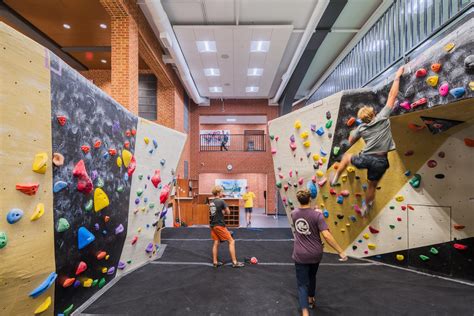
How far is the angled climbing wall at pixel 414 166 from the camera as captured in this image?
280 cm

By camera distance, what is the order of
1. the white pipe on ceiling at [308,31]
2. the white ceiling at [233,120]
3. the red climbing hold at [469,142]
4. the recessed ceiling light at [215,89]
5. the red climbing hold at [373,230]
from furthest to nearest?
1. the white ceiling at [233,120]
2. the recessed ceiling light at [215,89]
3. the white pipe on ceiling at [308,31]
4. the red climbing hold at [373,230]
5. the red climbing hold at [469,142]

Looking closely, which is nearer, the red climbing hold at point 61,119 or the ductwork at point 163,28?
the red climbing hold at point 61,119

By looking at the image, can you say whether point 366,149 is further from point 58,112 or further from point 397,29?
point 58,112

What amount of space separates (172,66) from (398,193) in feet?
27.3

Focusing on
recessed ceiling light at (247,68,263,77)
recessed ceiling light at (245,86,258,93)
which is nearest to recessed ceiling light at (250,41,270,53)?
recessed ceiling light at (247,68,263,77)

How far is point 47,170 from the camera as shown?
2.29 m

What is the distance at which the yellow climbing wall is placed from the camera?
6.20 ft

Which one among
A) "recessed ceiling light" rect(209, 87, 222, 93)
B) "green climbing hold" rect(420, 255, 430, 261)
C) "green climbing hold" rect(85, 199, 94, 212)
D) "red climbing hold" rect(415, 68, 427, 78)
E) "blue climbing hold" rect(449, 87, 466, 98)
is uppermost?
"recessed ceiling light" rect(209, 87, 222, 93)

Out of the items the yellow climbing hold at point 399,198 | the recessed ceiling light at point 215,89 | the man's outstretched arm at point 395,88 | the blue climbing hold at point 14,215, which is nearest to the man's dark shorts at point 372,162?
the yellow climbing hold at point 399,198

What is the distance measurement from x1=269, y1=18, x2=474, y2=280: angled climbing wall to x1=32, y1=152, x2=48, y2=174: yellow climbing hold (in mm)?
3807

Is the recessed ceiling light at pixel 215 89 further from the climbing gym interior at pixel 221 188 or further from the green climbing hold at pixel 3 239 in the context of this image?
the green climbing hold at pixel 3 239

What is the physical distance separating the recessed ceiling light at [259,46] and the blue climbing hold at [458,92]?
19.3 feet

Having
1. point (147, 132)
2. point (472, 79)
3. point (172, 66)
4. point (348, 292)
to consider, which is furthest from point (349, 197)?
point (172, 66)

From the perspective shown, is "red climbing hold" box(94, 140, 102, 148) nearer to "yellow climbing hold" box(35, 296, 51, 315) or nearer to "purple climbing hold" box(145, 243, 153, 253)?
"yellow climbing hold" box(35, 296, 51, 315)
